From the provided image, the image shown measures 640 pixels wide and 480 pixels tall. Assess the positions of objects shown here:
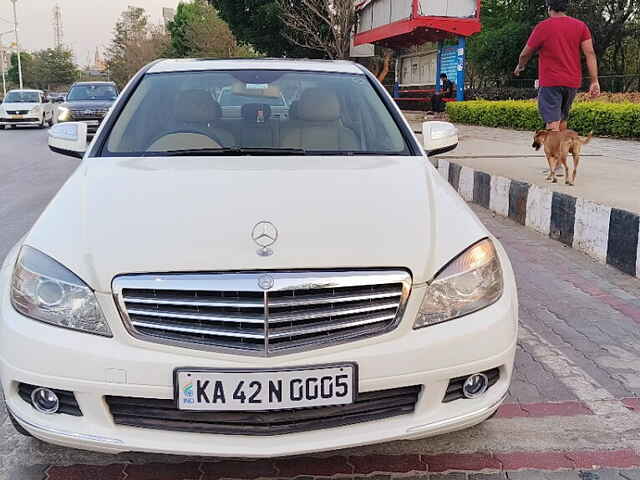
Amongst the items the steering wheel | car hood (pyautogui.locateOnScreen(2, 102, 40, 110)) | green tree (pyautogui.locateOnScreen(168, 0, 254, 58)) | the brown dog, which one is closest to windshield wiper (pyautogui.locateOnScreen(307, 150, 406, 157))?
the steering wheel

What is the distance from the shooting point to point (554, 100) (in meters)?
7.77

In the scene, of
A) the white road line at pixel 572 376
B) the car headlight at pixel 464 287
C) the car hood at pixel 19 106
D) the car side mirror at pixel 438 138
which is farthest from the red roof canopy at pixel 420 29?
the car headlight at pixel 464 287

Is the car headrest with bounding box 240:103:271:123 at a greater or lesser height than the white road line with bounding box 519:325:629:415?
greater

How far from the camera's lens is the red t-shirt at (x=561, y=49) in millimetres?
7543

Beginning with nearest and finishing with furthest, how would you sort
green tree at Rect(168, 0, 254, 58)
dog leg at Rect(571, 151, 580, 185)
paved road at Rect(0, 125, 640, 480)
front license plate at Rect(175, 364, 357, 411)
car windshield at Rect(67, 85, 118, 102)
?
front license plate at Rect(175, 364, 357, 411)
paved road at Rect(0, 125, 640, 480)
dog leg at Rect(571, 151, 580, 185)
car windshield at Rect(67, 85, 118, 102)
green tree at Rect(168, 0, 254, 58)

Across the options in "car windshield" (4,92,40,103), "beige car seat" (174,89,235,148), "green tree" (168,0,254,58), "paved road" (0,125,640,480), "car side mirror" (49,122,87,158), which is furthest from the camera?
"green tree" (168,0,254,58)

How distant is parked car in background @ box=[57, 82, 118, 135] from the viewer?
16.7 meters

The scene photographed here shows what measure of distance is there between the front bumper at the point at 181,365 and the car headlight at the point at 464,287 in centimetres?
4

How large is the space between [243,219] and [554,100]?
6.21 meters

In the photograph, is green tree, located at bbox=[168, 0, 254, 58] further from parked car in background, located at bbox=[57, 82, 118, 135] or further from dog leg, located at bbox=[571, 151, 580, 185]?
dog leg, located at bbox=[571, 151, 580, 185]

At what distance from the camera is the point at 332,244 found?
231 cm

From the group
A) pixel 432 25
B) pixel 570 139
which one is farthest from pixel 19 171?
pixel 432 25

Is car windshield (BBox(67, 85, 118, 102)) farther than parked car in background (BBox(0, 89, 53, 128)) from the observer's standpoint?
No

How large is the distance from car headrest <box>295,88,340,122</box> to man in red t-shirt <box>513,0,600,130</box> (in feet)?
14.5
